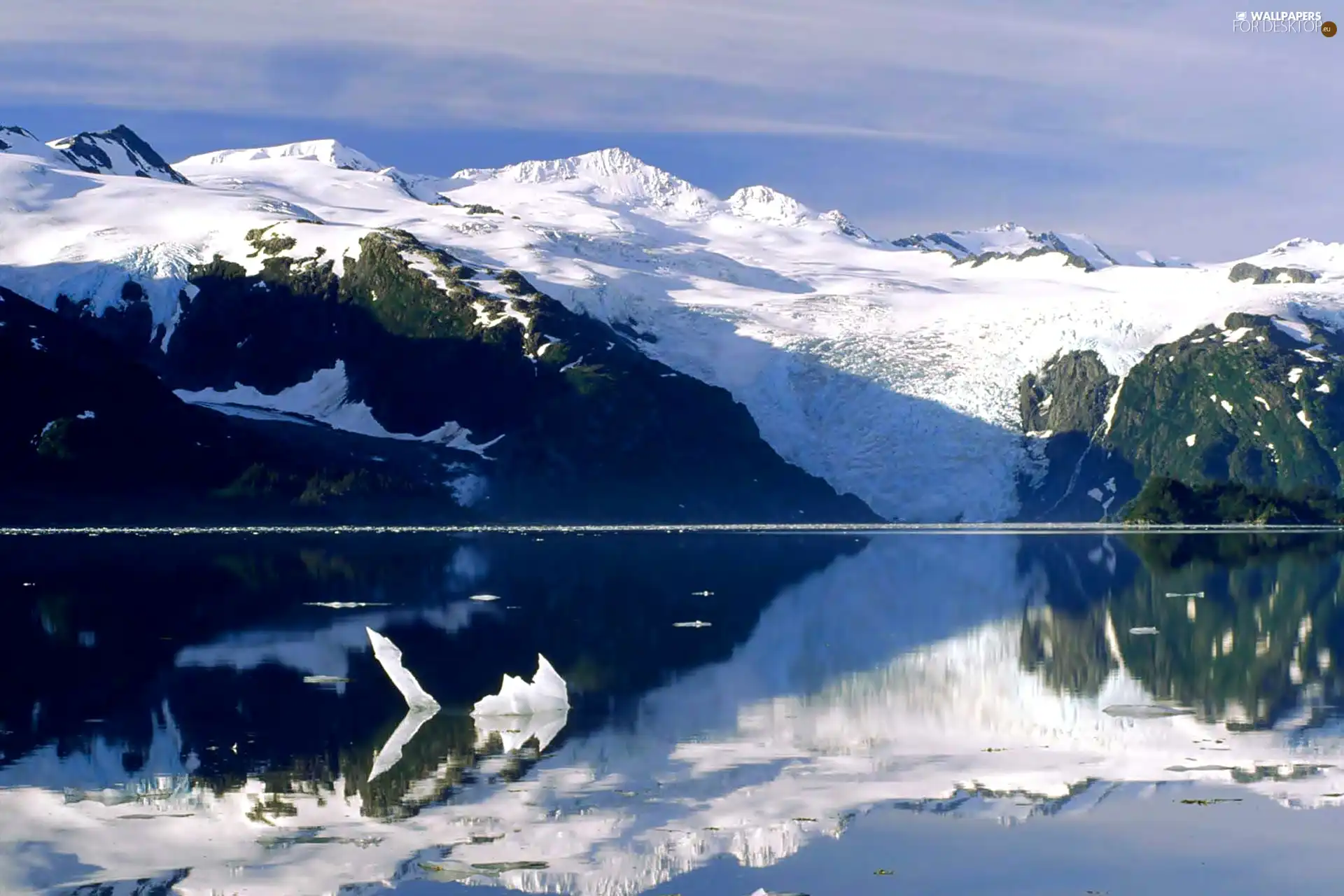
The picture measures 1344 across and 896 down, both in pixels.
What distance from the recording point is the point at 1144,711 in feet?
154

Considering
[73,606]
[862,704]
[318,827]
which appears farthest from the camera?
[73,606]

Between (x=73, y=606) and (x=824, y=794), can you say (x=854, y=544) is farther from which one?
(x=824, y=794)

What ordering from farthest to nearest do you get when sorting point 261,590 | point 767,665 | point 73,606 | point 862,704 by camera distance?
point 261,590 → point 73,606 → point 767,665 → point 862,704

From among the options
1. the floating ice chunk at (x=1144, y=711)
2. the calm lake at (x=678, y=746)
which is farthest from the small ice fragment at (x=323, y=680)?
the floating ice chunk at (x=1144, y=711)

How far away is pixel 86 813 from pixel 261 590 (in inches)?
2142

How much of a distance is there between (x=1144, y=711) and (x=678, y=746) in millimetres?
12774

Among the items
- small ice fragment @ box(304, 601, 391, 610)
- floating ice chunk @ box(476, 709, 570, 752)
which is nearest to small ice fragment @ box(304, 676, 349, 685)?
floating ice chunk @ box(476, 709, 570, 752)

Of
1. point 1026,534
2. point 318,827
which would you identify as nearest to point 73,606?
point 318,827

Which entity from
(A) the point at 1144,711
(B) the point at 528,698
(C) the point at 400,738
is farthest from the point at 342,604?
(A) the point at 1144,711

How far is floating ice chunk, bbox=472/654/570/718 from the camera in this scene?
148ft

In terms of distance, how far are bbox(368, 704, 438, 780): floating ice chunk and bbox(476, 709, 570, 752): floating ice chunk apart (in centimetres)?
139

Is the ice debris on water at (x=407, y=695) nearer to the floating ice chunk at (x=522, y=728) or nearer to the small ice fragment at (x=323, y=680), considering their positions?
the floating ice chunk at (x=522, y=728)

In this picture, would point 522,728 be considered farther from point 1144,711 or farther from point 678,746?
point 1144,711

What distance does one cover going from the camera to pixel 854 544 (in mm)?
159250
